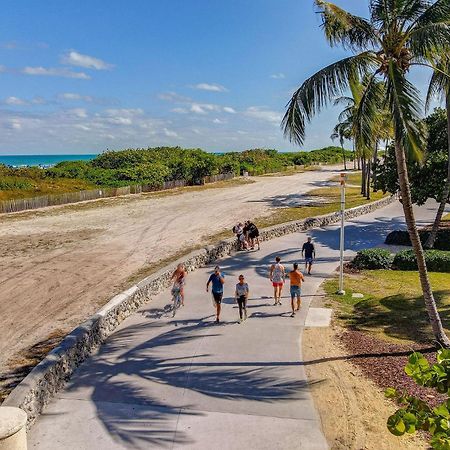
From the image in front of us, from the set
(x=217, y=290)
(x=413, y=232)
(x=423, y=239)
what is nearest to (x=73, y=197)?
(x=423, y=239)

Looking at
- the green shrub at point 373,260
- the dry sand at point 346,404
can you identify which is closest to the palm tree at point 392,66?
the dry sand at point 346,404

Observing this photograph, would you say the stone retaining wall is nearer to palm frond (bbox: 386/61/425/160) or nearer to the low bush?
palm frond (bbox: 386/61/425/160)

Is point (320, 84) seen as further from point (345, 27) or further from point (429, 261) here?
point (429, 261)

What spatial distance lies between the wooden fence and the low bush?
100.0ft

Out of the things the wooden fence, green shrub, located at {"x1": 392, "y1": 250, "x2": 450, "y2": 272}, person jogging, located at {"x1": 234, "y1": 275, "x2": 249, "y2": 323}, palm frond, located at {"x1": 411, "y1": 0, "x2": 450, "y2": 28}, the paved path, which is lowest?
the paved path

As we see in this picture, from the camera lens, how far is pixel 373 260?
1970cm

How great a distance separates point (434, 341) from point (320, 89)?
→ 269 inches

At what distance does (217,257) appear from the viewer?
2030 cm

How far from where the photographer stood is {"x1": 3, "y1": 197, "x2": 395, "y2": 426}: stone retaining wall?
26.3ft

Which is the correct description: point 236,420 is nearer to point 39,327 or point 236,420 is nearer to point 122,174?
point 39,327

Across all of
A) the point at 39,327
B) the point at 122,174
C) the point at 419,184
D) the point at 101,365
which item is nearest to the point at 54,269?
the point at 39,327

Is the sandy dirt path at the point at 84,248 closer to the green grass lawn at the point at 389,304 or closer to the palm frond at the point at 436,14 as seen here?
the green grass lawn at the point at 389,304

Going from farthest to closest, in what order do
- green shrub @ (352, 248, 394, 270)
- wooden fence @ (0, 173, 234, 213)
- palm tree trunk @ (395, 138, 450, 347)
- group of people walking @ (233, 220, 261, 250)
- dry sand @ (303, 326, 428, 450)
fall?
wooden fence @ (0, 173, 234, 213) < group of people walking @ (233, 220, 261, 250) < green shrub @ (352, 248, 394, 270) < palm tree trunk @ (395, 138, 450, 347) < dry sand @ (303, 326, 428, 450)

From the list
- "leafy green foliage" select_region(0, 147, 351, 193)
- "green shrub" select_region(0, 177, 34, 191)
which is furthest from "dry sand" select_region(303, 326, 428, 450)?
"leafy green foliage" select_region(0, 147, 351, 193)
